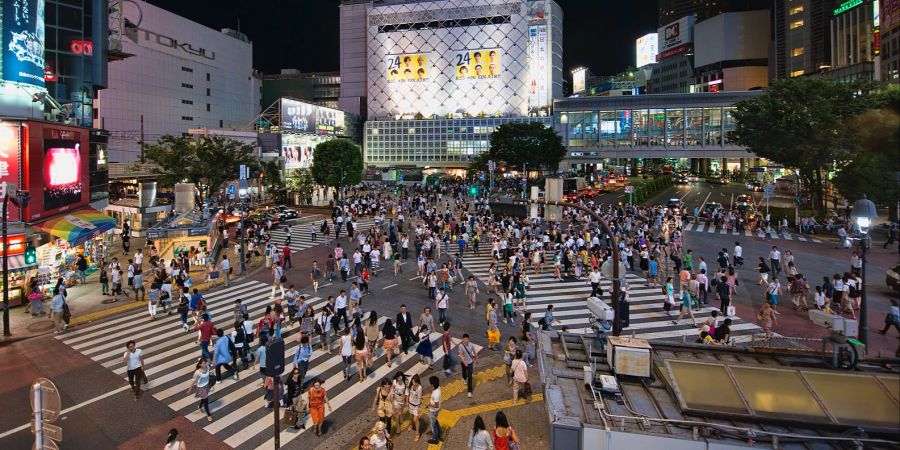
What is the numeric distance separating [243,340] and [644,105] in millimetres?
92973

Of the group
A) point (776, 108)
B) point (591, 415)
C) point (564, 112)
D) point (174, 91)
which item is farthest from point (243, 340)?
point (564, 112)

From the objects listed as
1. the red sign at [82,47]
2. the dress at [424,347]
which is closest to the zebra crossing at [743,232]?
the dress at [424,347]

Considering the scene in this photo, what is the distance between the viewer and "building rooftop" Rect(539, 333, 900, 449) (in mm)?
6516

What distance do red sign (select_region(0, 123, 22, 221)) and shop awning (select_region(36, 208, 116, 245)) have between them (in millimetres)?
1423

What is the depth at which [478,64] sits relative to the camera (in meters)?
112

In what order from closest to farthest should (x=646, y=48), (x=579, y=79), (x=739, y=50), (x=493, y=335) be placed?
(x=493, y=335)
(x=739, y=50)
(x=579, y=79)
(x=646, y=48)

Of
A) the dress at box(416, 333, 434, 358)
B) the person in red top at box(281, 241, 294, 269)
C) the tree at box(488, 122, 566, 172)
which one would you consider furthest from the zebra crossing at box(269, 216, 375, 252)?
the tree at box(488, 122, 566, 172)

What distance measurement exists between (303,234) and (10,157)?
20.7 metres

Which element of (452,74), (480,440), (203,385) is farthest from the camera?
(452,74)

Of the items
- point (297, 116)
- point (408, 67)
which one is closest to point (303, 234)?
point (297, 116)

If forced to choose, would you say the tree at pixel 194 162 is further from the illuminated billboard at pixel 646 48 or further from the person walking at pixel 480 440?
the illuminated billboard at pixel 646 48

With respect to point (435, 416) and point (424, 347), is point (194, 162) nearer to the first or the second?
point (424, 347)

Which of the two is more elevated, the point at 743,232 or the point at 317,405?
the point at 743,232

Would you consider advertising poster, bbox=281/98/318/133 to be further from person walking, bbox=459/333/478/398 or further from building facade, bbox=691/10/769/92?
building facade, bbox=691/10/769/92
